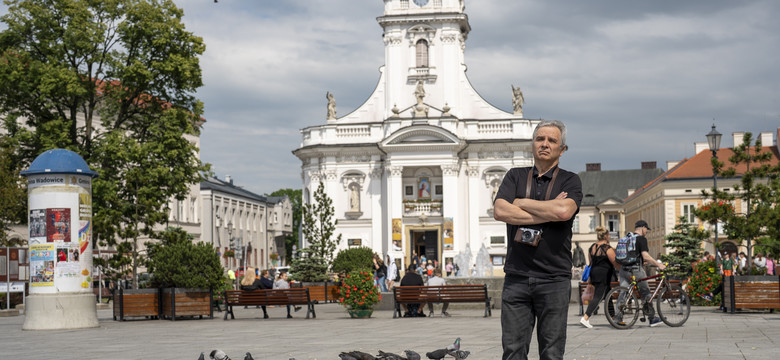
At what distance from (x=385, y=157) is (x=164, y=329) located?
46.2m

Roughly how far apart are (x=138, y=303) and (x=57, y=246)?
344 centimetres

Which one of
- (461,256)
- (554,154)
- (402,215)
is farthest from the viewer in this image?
(402,215)

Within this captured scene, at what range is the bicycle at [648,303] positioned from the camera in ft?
51.0

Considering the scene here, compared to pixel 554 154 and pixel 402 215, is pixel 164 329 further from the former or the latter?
pixel 402 215

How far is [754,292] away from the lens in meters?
19.8

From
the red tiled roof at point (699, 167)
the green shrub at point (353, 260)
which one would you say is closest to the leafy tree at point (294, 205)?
the red tiled roof at point (699, 167)

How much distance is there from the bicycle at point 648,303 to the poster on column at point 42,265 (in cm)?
1102

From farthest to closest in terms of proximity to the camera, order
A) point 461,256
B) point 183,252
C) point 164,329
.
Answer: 1. point 461,256
2. point 183,252
3. point 164,329

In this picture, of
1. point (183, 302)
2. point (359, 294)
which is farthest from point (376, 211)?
point (183, 302)

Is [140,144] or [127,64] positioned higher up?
[127,64]

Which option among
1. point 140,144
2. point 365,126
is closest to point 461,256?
point 365,126

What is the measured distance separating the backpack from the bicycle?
15.4 inches

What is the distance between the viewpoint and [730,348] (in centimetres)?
1179

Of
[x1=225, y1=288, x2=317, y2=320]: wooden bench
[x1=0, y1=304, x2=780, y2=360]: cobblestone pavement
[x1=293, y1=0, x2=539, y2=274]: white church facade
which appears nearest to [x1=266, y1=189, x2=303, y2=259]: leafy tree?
[x1=293, y1=0, x2=539, y2=274]: white church facade
